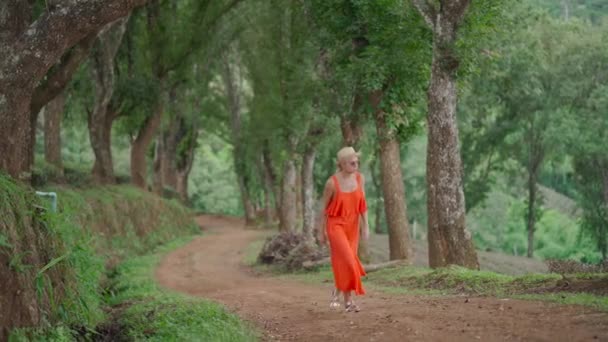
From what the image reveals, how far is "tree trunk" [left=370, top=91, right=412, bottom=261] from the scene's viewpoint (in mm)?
19594

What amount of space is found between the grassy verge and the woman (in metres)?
2.14

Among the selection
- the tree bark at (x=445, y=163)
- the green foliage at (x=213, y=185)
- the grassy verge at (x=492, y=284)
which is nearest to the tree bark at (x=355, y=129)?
the grassy verge at (x=492, y=284)

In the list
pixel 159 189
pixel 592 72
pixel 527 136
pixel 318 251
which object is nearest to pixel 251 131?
pixel 159 189

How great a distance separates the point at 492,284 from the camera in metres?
12.3

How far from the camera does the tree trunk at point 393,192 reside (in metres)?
19.6

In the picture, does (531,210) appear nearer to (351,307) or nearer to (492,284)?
(492,284)

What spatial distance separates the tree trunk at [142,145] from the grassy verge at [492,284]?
16798mm

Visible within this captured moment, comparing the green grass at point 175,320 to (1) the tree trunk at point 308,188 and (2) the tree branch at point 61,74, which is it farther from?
Answer: (1) the tree trunk at point 308,188

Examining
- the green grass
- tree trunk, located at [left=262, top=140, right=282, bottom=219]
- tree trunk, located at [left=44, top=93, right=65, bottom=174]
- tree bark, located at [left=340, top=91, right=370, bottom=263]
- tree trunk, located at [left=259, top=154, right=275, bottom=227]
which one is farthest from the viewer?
tree trunk, located at [left=259, top=154, right=275, bottom=227]

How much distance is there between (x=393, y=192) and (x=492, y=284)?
290 inches

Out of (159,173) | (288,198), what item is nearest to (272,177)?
(159,173)

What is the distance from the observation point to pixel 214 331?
864 cm

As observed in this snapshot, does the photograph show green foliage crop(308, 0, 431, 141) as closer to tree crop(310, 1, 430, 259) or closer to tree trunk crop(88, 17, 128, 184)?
tree crop(310, 1, 430, 259)

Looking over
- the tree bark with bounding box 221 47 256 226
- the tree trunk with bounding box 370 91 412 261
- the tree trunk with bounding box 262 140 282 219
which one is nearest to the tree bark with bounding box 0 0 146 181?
the tree trunk with bounding box 370 91 412 261
